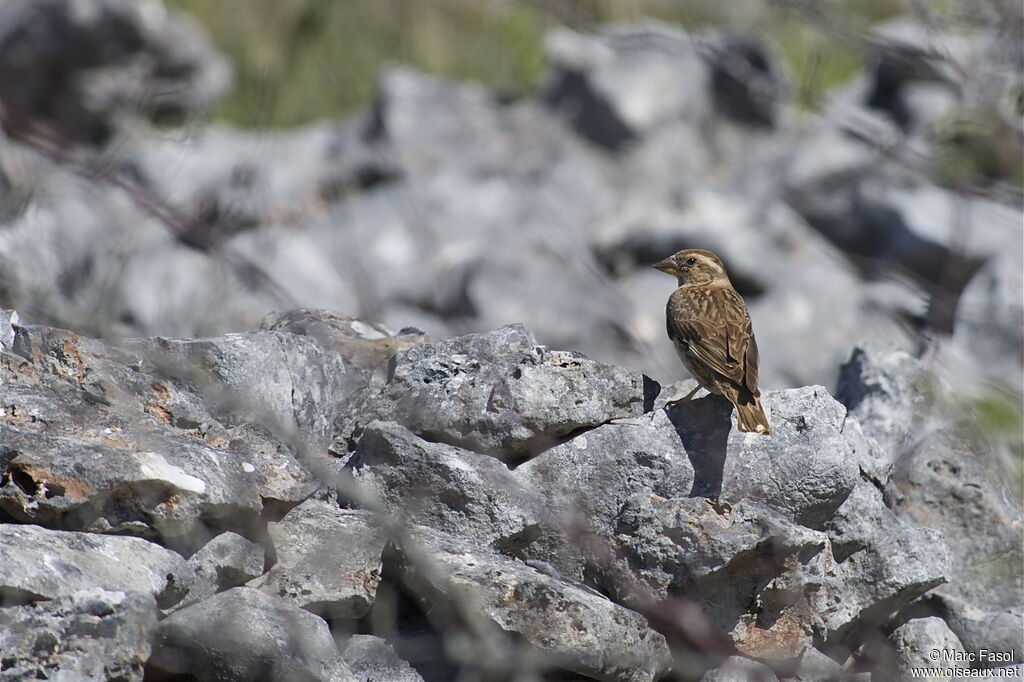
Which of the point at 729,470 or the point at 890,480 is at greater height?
the point at 729,470

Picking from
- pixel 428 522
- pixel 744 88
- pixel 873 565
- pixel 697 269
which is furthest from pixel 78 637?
pixel 744 88

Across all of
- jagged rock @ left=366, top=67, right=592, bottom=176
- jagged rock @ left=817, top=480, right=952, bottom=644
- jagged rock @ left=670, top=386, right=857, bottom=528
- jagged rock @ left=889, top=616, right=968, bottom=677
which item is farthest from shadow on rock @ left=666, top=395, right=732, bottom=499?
jagged rock @ left=366, top=67, right=592, bottom=176

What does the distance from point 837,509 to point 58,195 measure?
8.96 metres

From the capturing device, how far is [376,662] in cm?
411

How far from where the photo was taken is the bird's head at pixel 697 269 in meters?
6.73

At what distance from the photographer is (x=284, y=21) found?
59.1ft

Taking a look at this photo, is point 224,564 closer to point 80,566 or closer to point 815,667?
point 80,566

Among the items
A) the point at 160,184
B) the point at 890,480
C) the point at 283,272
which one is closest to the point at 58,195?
the point at 160,184

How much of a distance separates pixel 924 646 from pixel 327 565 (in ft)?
6.63

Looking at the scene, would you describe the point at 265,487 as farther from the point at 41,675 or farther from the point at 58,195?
the point at 58,195

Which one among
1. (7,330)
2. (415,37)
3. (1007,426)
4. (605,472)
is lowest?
(415,37)

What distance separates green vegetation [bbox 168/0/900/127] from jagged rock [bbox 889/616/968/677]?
12908 mm

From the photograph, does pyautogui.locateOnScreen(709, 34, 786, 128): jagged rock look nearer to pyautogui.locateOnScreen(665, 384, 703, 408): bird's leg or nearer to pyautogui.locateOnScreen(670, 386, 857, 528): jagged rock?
pyautogui.locateOnScreen(665, 384, 703, 408): bird's leg

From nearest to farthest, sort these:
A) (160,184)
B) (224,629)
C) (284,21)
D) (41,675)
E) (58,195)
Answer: (41,675)
(224,629)
(58,195)
(160,184)
(284,21)
